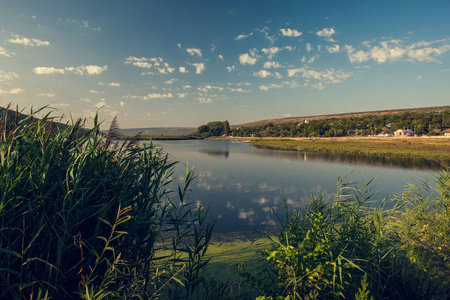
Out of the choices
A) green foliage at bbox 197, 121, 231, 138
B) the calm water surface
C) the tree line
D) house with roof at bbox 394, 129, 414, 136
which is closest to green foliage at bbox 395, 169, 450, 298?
the calm water surface

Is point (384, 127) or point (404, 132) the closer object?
point (404, 132)

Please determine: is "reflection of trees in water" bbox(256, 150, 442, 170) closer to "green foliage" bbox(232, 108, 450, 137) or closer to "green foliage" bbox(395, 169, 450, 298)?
"green foliage" bbox(395, 169, 450, 298)

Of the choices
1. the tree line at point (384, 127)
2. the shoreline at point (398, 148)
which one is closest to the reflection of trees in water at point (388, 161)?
the shoreline at point (398, 148)

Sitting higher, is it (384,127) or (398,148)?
(384,127)

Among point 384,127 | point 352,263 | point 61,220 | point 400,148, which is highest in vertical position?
point 384,127

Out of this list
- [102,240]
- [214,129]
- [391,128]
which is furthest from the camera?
[214,129]

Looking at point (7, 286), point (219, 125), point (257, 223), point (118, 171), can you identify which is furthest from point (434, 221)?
point (219, 125)

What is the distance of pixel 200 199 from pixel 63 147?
1049cm

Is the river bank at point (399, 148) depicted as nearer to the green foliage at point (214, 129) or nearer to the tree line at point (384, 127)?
the tree line at point (384, 127)

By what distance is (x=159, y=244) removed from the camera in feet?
26.0

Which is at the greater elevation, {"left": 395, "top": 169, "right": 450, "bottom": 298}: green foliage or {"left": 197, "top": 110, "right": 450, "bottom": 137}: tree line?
{"left": 197, "top": 110, "right": 450, "bottom": 137}: tree line

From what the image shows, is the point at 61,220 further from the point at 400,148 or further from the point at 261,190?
the point at 400,148

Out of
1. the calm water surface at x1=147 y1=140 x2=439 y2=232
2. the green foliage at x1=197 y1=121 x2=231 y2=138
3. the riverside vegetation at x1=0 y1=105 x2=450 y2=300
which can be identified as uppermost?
the green foliage at x1=197 y1=121 x2=231 y2=138

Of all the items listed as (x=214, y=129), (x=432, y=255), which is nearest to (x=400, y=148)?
(x=432, y=255)
